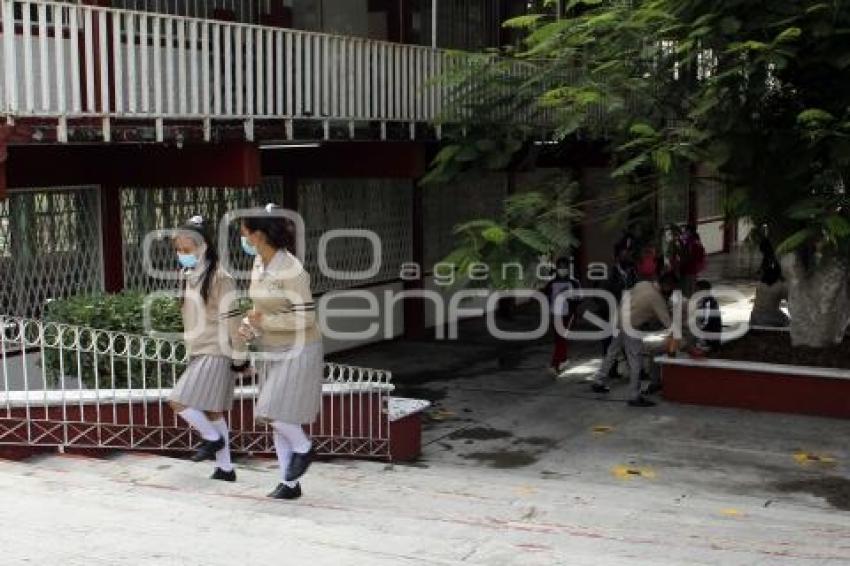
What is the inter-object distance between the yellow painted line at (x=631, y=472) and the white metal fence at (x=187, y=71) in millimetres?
4430

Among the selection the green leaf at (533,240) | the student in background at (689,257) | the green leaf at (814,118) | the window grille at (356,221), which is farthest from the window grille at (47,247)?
the student in background at (689,257)

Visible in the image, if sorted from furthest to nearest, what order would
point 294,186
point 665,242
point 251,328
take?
point 665,242 < point 294,186 < point 251,328

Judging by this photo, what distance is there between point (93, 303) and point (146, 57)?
7.36ft

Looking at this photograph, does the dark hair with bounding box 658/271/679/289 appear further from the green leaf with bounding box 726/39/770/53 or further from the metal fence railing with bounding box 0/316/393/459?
the metal fence railing with bounding box 0/316/393/459

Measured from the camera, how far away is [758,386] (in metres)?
11.5

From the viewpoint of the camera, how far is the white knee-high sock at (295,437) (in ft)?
19.5

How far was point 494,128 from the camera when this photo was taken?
12398 mm

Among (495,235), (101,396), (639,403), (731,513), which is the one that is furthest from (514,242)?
(101,396)

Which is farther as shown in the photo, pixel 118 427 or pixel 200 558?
pixel 118 427

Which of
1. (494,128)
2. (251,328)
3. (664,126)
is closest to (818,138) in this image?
(664,126)

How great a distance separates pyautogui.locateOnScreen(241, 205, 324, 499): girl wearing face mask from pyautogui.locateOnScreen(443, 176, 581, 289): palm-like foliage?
411cm

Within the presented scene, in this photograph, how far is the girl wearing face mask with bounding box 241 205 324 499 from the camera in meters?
5.81

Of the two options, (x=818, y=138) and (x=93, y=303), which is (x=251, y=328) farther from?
(x=818, y=138)

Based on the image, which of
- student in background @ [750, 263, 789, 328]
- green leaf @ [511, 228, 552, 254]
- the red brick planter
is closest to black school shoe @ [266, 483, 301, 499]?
green leaf @ [511, 228, 552, 254]
